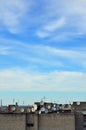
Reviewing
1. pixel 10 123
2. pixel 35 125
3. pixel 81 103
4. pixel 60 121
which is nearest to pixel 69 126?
pixel 60 121

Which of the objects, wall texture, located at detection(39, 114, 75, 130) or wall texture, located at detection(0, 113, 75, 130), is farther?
wall texture, located at detection(0, 113, 75, 130)

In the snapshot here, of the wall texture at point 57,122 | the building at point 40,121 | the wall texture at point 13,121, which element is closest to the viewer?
the wall texture at point 57,122

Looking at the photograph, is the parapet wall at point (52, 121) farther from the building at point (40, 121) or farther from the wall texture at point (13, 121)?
the wall texture at point (13, 121)

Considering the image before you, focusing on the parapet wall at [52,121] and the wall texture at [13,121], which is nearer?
the parapet wall at [52,121]

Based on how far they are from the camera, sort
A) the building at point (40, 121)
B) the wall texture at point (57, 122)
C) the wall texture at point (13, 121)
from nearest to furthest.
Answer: the wall texture at point (57, 122)
the building at point (40, 121)
the wall texture at point (13, 121)

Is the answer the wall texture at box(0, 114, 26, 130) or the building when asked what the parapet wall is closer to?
the building

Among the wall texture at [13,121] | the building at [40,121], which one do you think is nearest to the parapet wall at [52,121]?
the building at [40,121]

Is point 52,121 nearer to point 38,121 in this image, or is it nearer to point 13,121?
point 38,121

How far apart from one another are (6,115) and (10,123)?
174 centimetres

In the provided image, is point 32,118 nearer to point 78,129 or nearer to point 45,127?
point 45,127

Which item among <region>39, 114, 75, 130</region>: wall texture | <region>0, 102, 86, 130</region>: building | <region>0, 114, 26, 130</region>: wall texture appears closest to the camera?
<region>39, 114, 75, 130</region>: wall texture

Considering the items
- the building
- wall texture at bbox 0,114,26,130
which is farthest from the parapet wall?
wall texture at bbox 0,114,26,130

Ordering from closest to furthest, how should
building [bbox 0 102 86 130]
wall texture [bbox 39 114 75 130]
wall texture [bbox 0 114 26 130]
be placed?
wall texture [bbox 39 114 75 130], building [bbox 0 102 86 130], wall texture [bbox 0 114 26 130]

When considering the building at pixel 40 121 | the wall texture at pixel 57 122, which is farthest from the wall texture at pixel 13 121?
the wall texture at pixel 57 122
